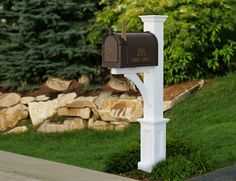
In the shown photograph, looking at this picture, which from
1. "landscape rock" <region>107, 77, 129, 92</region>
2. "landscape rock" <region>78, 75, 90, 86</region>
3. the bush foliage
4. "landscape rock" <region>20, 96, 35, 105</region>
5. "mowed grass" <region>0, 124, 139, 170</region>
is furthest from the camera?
"landscape rock" <region>78, 75, 90, 86</region>

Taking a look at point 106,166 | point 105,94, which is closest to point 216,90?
point 105,94

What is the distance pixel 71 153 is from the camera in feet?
32.4

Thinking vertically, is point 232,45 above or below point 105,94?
above

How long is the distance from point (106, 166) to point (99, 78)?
5.09 meters

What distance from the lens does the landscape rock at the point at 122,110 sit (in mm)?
11336

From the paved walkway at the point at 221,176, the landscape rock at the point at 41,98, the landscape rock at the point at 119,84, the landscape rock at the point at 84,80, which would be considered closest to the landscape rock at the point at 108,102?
the landscape rock at the point at 119,84

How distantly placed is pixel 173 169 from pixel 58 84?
6226 mm

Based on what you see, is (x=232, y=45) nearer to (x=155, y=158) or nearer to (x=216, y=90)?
(x=216, y=90)

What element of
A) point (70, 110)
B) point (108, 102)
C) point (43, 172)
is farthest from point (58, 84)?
point (43, 172)

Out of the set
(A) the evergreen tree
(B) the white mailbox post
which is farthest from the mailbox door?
(A) the evergreen tree

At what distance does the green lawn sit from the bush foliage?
42cm

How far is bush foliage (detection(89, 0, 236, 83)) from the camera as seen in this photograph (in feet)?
37.9

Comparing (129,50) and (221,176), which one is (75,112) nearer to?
(129,50)

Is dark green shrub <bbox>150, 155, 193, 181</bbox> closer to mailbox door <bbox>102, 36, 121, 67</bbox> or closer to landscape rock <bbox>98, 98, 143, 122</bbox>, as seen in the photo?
mailbox door <bbox>102, 36, 121, 67</bbox>
